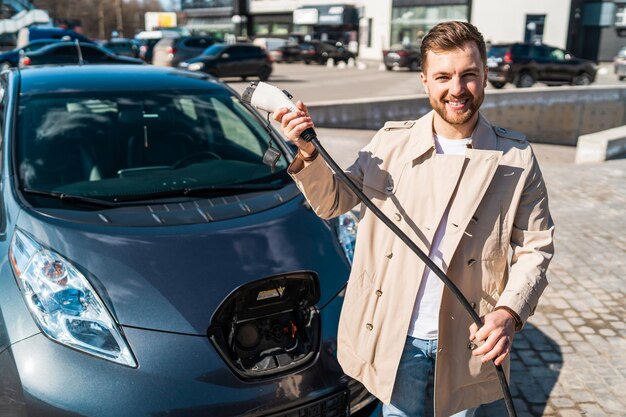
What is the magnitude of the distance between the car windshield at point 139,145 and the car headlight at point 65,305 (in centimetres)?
57

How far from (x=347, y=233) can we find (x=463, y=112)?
1.44 metres

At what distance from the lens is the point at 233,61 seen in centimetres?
2336

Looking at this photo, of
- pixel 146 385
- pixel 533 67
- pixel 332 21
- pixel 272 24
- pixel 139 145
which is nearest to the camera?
pixel 146 385

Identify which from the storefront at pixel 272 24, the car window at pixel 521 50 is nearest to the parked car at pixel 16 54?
the car window at pixel 521 50

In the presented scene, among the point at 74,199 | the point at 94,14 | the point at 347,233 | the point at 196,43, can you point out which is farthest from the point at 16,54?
the point at 94,14

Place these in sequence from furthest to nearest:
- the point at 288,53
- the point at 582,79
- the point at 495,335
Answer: the point at 288,53 → the point at 582,79 → the point at 495,335

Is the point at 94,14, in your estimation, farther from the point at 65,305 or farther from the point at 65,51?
the point at 65,305

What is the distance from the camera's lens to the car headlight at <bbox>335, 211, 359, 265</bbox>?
295cm

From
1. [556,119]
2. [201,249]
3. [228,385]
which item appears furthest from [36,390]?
[556,119]

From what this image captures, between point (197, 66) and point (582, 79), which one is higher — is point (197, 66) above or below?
above

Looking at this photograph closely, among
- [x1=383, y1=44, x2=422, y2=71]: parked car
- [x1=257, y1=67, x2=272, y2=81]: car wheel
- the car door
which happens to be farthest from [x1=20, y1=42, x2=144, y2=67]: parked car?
[x1=383, y1=44, x2=422, y2=71]: parked car

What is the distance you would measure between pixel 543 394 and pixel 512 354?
1.50 feet

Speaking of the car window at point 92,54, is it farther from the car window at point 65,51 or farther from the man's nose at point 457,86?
the man's nose at point 457,86

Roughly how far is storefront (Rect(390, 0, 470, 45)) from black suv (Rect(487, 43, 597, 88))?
64.4ft
